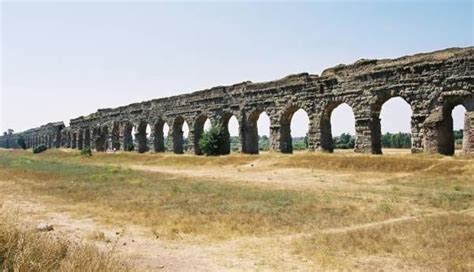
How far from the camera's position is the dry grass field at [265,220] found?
240 inches

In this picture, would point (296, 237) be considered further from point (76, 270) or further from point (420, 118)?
point (420, 118)

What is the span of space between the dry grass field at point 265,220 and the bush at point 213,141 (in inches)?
469

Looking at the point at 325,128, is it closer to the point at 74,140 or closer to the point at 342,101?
the point at 342,101

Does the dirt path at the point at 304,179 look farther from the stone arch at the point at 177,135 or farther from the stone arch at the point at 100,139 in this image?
the stone arch at the point at 100,139

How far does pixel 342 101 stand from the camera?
22.6 metres

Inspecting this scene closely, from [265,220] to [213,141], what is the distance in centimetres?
2062

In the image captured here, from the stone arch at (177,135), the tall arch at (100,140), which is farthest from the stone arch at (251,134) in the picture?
the tall arch at (100,140)

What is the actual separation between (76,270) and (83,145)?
5316cm

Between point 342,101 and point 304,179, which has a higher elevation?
point 342,101

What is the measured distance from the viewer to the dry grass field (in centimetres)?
609

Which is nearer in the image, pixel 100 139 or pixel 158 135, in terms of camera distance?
pixel 158 135

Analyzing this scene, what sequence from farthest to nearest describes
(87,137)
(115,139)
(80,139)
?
(80,139) → (87,137) → (115,139)

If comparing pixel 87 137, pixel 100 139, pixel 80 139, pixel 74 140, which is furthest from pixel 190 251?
pixel 74 140

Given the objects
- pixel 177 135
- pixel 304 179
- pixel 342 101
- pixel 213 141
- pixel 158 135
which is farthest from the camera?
pixel 158 135
